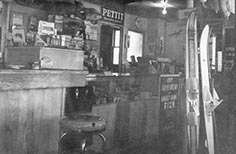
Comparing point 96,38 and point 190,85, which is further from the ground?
point 96,38

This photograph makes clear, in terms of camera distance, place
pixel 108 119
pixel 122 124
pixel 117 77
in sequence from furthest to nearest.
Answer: pixel 117 77 < pixel 122 124 < pixel 108 119

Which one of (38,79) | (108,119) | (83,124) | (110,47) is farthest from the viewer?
(110,47)

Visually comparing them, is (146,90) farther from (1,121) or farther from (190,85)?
(1,121)

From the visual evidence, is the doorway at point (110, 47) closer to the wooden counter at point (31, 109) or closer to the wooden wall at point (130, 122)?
the wooden wall at point (130, 122)

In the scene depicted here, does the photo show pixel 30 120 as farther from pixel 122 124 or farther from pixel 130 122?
pixel 130 122

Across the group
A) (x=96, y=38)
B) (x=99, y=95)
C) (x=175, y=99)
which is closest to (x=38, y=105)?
(x=99, y=95)

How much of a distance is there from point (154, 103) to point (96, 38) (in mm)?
1217

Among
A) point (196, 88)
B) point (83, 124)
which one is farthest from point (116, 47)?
point (83, 124)

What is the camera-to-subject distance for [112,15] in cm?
436

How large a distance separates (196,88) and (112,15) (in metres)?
2.27

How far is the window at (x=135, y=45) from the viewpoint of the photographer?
421 centimetres

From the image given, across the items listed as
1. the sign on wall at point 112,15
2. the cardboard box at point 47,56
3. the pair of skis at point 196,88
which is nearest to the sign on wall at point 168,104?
the sign on wall at point 112,15

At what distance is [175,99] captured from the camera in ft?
13.9

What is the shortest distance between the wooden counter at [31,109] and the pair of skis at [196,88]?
3.42ft
